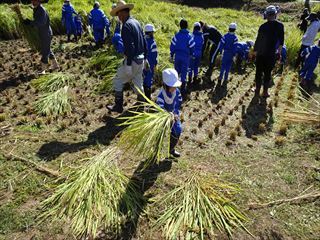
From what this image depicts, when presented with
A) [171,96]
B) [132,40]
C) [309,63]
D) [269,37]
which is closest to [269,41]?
[269,37]

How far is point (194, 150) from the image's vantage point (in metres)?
4.70

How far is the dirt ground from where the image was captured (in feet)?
11.5

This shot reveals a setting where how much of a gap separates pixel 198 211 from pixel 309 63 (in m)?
4.86

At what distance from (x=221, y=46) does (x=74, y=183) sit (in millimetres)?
4503

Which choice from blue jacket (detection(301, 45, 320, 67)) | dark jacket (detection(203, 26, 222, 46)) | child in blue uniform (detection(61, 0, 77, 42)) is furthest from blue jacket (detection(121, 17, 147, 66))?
child in blue uniform (detection(61, 0, 77, 42))

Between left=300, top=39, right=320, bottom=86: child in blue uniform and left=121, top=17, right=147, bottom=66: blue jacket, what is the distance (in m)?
3.67

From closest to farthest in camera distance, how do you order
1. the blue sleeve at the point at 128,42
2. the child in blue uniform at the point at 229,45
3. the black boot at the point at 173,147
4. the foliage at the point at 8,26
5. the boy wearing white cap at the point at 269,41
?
the black boot at the point at 173,147 → the blue sleeve at the point at 128,42 → the boy wearing white cap at the point at 269,41 → the child in blue uniform at the point at 229,45 → the foliage at the point at 8,26

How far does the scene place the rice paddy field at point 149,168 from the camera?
340 centimetres

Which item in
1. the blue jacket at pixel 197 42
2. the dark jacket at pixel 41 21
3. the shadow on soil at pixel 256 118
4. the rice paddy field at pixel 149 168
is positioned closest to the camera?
the rice paddy field at pixel 149 168

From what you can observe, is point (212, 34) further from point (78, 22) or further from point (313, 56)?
point (78, 22)

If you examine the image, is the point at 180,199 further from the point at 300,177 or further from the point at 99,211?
the point at 300,177

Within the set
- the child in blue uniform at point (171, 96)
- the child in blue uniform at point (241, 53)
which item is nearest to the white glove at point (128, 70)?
the child in blue uniform at point (171, 96)

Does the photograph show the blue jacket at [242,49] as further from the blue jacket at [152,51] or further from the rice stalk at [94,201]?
the rice stalk at [94,201]

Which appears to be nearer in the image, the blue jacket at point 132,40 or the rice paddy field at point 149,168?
the rice paddy field at point 149,168
